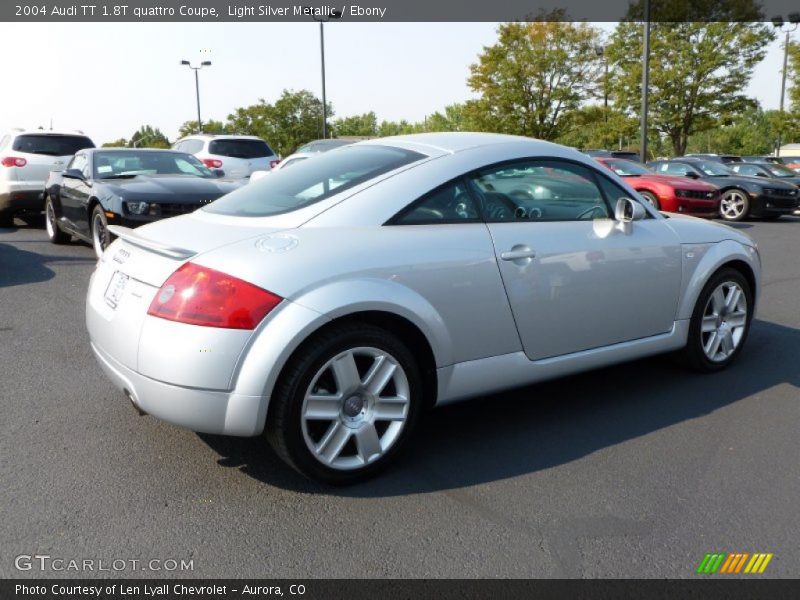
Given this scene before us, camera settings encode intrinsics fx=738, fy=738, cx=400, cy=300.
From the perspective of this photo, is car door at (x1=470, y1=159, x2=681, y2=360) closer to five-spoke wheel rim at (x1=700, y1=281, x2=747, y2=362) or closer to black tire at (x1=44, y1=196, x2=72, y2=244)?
five-spoke wheel rim at (x1=700, y1=281, x2=747, y2=362)

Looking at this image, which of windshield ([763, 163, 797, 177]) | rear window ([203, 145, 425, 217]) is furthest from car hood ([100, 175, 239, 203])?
windshield ([763, 163, 797, 177])

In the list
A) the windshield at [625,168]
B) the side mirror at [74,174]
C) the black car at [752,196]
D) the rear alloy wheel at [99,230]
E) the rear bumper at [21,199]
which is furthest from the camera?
the windshield at [625,168]

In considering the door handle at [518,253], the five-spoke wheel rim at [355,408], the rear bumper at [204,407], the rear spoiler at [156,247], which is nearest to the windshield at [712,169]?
the door handle at [518,253]

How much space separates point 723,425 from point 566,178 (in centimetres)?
157

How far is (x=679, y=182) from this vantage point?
15.2 metres

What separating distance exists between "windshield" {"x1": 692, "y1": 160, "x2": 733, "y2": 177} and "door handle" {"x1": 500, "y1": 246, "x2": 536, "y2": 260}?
50.0 ft

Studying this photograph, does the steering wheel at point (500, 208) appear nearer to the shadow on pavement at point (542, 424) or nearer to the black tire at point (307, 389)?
the black tire at point (307, 389)

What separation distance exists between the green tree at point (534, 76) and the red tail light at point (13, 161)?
2891 centimetres

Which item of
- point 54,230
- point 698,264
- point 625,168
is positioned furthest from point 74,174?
point 625,168

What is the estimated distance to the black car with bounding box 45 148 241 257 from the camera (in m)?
8.07

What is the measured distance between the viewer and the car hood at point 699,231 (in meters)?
4.49

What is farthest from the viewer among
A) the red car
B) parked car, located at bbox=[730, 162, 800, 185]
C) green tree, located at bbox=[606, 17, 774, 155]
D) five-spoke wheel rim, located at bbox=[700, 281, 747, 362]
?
green tree, located at bbox=[606, 17, 774, 155]

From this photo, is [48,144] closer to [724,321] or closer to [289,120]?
[724,321]
